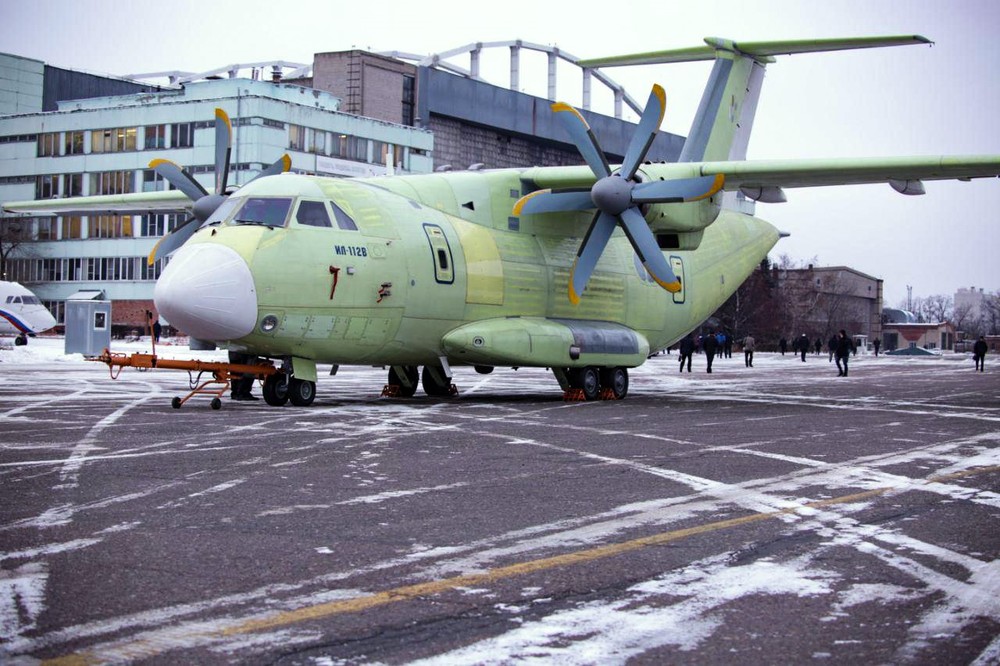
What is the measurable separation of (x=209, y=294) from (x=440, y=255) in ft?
14.9

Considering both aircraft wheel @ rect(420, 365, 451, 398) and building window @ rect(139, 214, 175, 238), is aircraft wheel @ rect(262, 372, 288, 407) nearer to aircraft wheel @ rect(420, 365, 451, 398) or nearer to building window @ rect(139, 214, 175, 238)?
aircraft wheel @ rect(420, 365, 451, 398)

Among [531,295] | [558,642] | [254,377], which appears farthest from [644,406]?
[558,642]

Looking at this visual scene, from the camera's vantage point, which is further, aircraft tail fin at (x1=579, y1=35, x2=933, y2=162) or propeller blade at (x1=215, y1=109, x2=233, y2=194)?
aircraft tail fin at (x1=579, y1=35, x2=933, y2=162)

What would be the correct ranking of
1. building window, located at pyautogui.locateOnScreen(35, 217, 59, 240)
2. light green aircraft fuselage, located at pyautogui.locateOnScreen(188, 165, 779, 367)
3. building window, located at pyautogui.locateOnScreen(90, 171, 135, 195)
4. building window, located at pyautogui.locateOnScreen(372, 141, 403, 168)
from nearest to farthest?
light green aircraft fuselage, located at pyautogui.locateOnScreen(188, 165, 779, 367)
building window, located at pyautogui.locateOnScreen(90, 171, 135, 195)
building window, located at pyautogui.locateOnScreen(372, 141, 403, 168)
building window, located at pyautogui.locateOnScreen(35, 217, 59, 240)

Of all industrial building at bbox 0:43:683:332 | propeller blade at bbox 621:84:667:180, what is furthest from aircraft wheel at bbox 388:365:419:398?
industrial building at bbox 0:43:683:332

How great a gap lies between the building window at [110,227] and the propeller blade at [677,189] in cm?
6110

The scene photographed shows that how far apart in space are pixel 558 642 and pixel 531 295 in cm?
1602

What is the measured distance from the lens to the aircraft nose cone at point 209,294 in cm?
1538

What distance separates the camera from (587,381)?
21.0 meters

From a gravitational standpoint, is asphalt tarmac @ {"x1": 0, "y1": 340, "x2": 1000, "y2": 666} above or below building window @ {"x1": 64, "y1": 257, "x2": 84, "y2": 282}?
below

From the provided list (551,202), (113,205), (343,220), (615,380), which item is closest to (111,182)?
(113,205)

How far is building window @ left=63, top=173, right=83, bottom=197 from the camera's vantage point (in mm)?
74750

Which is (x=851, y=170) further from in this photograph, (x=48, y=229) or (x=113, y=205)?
(x=48, y=229)

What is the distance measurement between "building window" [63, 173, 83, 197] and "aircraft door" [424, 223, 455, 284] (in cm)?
6276
